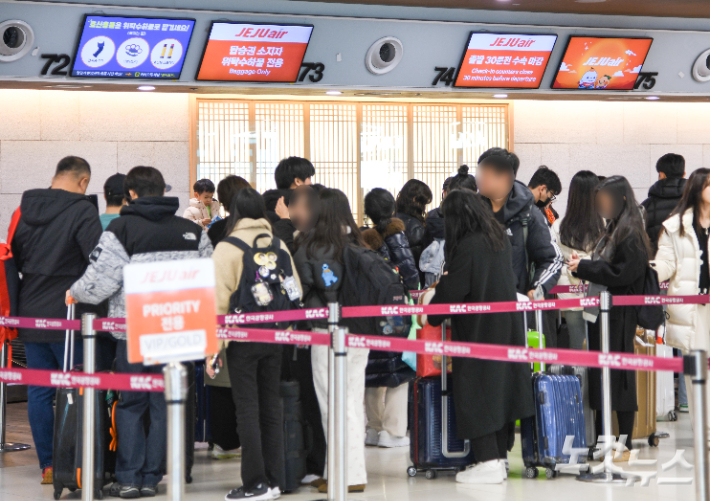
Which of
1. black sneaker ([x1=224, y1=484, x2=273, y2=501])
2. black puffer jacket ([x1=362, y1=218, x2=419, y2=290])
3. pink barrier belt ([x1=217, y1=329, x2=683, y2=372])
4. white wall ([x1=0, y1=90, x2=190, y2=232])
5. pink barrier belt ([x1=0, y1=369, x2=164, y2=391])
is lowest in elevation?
black sneaker ([x1=224, y1=484, x2=273, y2=501])

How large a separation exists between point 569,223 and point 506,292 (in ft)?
4.79

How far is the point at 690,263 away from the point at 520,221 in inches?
44.7

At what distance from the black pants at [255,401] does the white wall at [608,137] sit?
6.23m

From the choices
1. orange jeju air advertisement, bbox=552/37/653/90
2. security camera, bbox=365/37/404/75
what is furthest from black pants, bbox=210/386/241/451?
orange jeju air advertisement, bbox=552/37/653/90

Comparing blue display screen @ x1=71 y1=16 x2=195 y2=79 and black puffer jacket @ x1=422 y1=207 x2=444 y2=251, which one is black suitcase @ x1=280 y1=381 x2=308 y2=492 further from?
blue display screen @ x1=71 y1=16 x2=195 y2=79

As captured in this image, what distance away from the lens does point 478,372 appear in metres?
4.73

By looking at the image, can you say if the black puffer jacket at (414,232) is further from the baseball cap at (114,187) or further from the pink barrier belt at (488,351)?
the pink barrier belt at (488,351)

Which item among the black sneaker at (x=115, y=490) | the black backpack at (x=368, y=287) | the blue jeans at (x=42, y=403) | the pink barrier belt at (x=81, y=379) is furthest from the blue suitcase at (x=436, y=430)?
the blue jeans at (x=42, y=403)

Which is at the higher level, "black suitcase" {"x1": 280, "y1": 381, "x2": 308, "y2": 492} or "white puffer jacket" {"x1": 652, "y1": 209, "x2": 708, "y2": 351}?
"white puffer jacket" {"x1": 652, "y1": 209, "x2": 708, "y2": 351}

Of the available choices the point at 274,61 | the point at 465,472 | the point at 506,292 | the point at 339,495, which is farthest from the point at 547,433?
the point at 274,61

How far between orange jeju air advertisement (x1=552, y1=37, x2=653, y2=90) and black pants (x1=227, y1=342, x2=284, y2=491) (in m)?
6.21

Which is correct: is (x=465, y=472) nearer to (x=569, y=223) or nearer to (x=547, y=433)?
(x=547, y=433)

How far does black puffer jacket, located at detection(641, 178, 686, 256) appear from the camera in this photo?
7.07m

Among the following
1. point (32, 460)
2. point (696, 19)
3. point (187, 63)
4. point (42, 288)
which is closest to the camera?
point (42, 288)
